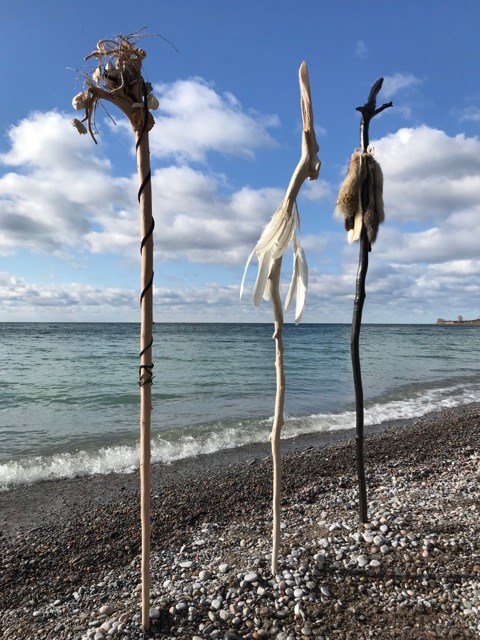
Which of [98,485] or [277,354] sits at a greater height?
[277,354]

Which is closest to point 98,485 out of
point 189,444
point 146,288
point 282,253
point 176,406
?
point 189,444

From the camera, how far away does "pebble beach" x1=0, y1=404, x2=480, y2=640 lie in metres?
3.41

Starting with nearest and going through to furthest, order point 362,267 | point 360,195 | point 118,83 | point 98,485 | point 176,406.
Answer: point 118,83, point 360,195, point 362,267, point 98,485, point 176,406

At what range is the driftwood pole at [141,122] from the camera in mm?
2725

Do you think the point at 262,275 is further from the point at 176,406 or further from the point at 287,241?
the point at 176,406

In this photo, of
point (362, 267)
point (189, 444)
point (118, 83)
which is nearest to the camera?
point (118, 83)

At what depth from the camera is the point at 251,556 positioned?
439 centimetres

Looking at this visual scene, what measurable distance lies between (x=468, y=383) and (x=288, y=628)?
21.2 metres

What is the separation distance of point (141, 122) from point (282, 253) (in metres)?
1.38

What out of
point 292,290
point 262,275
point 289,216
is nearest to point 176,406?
point 292,290

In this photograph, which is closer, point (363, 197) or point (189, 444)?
point (363, 197)

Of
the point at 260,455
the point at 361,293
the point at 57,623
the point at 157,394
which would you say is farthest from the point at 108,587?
the point at 157,394

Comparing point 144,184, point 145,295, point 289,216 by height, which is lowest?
point 145,295

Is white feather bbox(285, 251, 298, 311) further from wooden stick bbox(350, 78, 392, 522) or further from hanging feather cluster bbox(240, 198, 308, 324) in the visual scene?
wooden stick bbox(350, 78, 392, 522)
